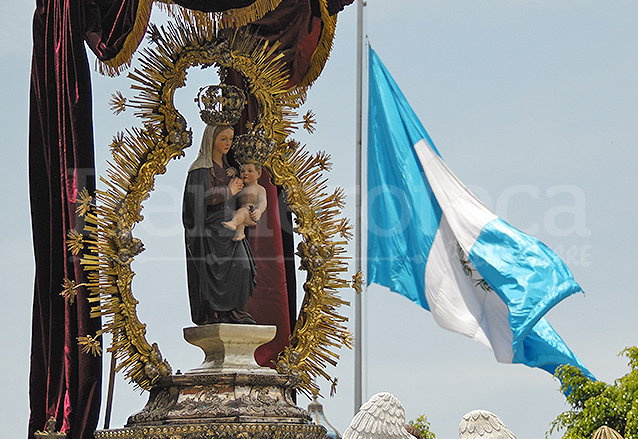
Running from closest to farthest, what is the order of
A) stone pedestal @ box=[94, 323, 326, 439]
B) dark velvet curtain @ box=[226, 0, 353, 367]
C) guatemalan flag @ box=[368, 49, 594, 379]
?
stone pedestal @ box=[94, 323, 326, 439], dark velvet curtain @ box=[226, 0, 353, 367], guatemalan flag @ box=[368, 49, 594, 379]

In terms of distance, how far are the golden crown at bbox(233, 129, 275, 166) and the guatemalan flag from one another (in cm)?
180

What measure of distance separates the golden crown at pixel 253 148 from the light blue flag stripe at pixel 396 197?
1794 mm

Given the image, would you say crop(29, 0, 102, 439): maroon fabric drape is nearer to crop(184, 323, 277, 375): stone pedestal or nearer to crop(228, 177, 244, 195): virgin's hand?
crop(184, 323, 277, 375): stone pedestal

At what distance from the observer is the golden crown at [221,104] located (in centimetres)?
370

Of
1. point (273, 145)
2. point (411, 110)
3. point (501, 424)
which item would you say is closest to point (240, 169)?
point (273, 145)

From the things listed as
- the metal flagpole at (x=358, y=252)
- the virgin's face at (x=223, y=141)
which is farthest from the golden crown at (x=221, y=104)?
the metal flagpole at (x=358, y=252)

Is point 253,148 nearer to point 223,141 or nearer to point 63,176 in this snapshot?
point 223,141

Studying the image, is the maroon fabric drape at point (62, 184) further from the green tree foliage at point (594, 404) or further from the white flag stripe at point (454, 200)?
the green tree foliage at point (594, 404)

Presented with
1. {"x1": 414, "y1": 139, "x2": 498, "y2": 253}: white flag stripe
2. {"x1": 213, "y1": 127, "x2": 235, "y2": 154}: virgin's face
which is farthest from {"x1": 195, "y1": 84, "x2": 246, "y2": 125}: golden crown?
{"x1": 414, "y1": 139, "x2": 498, "y2": 253}: white flag stripe

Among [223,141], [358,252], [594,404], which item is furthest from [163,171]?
[594,404]

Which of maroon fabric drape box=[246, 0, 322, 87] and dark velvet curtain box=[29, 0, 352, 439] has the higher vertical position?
maroon fabric drape box=[246, 0, 322, 87]

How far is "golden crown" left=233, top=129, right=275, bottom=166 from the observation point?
3.70 meters

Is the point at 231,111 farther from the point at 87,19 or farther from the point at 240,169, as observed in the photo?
the point at 87,19

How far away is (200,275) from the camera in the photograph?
357cm
